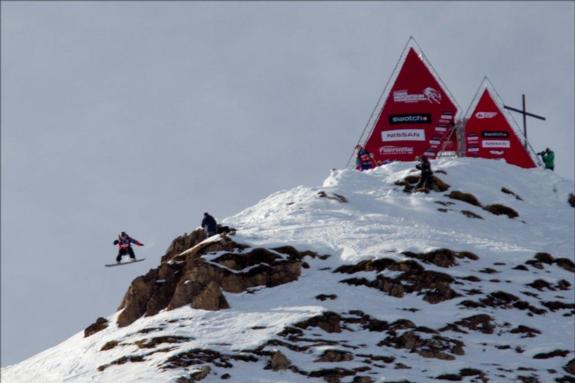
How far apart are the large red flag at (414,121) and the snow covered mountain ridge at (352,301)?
7.45m

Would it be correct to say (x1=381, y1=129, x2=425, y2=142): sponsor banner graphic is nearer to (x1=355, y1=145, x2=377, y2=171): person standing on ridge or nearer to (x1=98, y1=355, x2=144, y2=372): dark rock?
(x1=355, y1=145, x2=377, y2=171): person standing on ridge

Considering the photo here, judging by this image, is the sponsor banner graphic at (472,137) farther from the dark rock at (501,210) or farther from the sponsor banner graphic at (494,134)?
the dark rock at (501,210)

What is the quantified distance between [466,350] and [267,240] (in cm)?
1002

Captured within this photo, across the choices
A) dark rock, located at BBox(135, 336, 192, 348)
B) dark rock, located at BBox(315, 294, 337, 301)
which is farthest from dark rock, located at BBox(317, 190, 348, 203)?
dark rock, located at BBox(135, 336, 192, 348)

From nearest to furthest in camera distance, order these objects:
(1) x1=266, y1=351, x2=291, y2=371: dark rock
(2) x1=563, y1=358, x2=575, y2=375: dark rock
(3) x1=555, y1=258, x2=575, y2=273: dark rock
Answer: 1. (1) x1=266, y1=351, x2=291, y2=371: dark rock
2. (2) x1=563, y1=358, x2=575, y2=375: dark rock
3. (3) x1=555, y1=258, x2=575, y2=273: dark rock

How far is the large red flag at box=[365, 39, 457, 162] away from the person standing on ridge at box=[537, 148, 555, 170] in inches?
169

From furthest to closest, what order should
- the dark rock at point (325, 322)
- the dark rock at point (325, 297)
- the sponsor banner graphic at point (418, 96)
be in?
the sponsor banner graphic at point (418, 96), the dark rock at point (325, 297), the dark rock at point (325, 322)

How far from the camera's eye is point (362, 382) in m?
42.7

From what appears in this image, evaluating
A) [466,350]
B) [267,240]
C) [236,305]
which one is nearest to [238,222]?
[267,240]

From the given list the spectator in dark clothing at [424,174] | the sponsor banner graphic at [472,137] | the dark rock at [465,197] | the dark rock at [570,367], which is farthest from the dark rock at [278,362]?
the sponsor banner graphic at [472,137]

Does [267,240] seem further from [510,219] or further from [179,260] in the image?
[510,219]

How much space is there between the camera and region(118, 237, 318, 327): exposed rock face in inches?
1945

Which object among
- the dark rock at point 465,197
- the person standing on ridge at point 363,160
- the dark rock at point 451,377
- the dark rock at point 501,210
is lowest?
the dark rock at point 451,377

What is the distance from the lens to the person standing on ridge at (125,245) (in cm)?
5666
